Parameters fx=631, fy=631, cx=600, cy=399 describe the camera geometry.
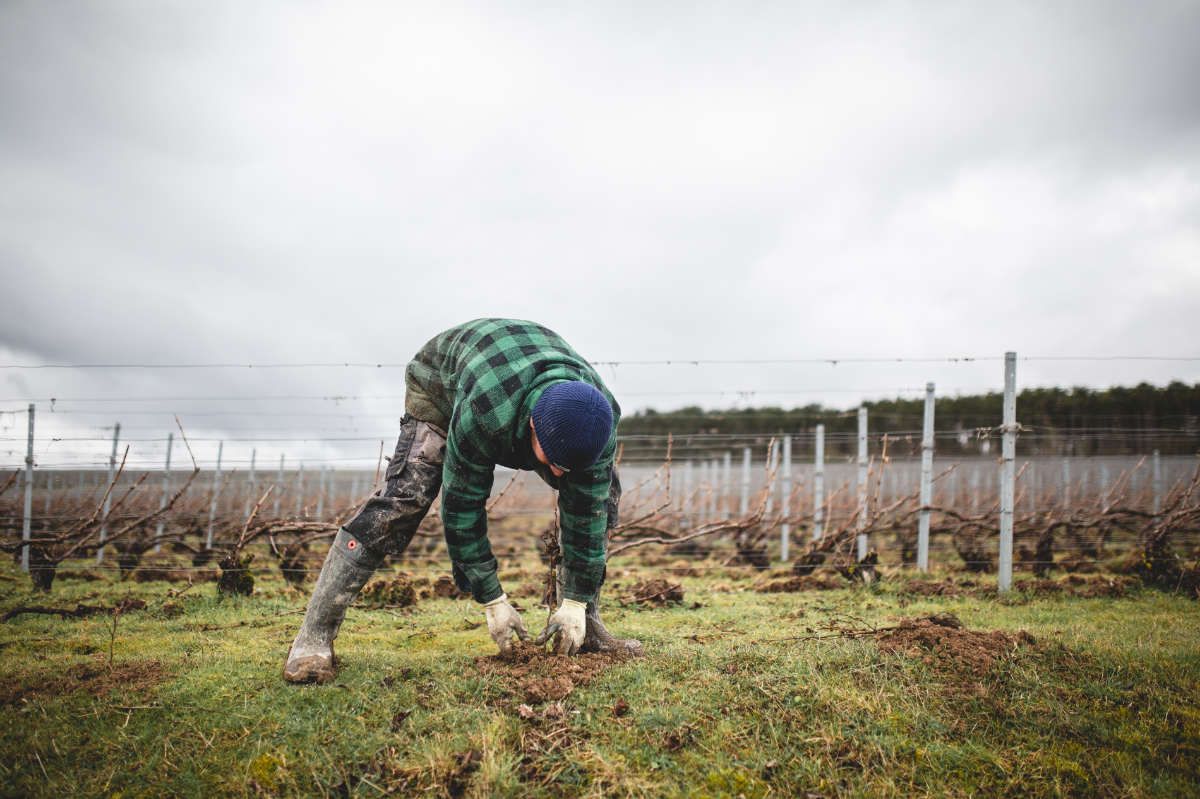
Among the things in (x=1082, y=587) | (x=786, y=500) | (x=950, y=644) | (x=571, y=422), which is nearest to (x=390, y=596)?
(x=571, y=422)

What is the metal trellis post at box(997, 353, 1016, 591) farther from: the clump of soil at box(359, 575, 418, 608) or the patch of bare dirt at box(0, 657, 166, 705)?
the patch of bare dirt at box(0, 657, 166, 705)

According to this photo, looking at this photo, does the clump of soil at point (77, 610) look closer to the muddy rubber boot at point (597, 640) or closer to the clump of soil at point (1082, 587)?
the muddy rubber boot at point (597, 640)

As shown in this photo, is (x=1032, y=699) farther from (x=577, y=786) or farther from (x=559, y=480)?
(x=559, y=480)

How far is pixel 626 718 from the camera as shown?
255 centimetres

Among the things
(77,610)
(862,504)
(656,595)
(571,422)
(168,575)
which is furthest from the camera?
(862,504)

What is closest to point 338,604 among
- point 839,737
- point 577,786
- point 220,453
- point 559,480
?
point 559,480

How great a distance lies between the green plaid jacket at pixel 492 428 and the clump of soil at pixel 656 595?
242 centimetres

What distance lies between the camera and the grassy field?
2184 mm

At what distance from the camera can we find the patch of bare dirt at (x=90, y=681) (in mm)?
2650

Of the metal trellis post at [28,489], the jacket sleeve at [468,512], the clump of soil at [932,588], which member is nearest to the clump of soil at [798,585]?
the clump of soil at [932,588]

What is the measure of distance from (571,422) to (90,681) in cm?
250

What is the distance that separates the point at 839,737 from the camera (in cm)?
242

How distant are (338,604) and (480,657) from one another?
0.78 meters

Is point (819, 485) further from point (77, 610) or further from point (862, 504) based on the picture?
point (77, 610)
